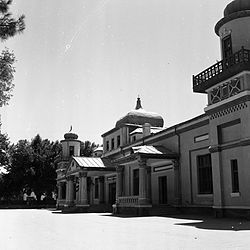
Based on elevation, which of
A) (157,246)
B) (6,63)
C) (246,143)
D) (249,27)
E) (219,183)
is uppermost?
(249,27)

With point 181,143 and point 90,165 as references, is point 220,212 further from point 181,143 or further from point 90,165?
point 90,165

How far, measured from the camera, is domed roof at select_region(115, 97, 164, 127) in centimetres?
3541

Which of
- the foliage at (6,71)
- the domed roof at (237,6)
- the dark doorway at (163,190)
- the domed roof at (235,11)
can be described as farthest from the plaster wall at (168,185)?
the foliage at (6,71)

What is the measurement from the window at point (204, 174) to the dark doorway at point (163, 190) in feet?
13.9

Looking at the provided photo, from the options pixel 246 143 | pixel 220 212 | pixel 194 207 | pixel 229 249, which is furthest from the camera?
pixel 194 207

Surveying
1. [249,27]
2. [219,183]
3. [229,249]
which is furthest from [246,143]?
[229,249]

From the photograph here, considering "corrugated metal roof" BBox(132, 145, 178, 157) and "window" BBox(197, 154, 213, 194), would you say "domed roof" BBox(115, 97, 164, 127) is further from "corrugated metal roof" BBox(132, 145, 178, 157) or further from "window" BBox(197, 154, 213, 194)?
"window" BBox(197, 154, 213, 194)

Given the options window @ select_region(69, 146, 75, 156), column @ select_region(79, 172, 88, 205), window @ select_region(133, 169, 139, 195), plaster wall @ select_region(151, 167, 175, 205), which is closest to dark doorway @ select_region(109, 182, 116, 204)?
column @ select_region(79, 172, 88, 205)

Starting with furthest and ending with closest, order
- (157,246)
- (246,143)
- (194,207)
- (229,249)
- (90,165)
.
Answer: (90,165) < (194,207) < (246,143) < (157,246) < (229,249)

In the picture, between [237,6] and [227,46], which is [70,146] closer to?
[227,46]

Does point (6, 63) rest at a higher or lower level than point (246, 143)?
higher

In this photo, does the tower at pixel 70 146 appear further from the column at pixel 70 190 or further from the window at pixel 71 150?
the column at pixel 70 190

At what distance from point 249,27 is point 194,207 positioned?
10942 mm

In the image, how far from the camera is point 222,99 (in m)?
18.4
